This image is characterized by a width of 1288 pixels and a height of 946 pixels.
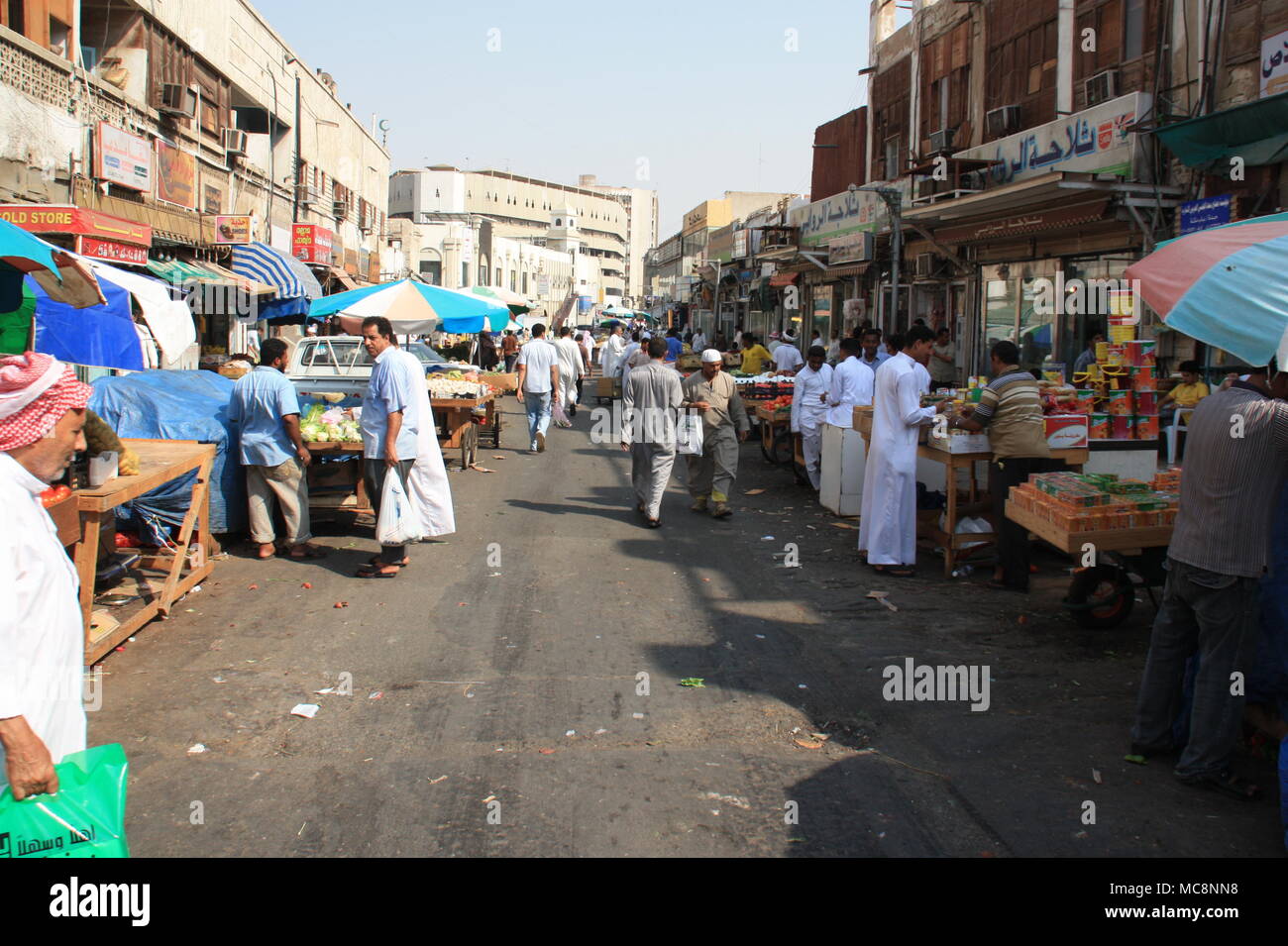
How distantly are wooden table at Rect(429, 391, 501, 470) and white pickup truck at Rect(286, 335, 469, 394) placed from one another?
3.57 feet

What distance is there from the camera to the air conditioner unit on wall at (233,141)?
75.1 feet

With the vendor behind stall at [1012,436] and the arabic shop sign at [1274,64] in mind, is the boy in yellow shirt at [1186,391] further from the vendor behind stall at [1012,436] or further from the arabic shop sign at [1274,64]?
the vendor behind stall at [1012,436]

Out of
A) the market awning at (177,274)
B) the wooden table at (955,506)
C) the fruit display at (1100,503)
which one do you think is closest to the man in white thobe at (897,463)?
the wooden table at (955,506)

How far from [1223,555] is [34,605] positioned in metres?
4.44

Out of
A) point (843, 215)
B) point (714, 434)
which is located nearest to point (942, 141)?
point (843, 215)

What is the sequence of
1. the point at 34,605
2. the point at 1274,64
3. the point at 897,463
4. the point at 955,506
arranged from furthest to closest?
1. the point at 1274,64
2. the point at 897,463
3. the point at 955,506
4. the point at 34,605

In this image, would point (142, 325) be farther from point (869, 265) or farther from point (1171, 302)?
point (869, 265)

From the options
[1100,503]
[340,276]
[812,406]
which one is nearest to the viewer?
[1100,503]

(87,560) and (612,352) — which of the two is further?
(612,352)

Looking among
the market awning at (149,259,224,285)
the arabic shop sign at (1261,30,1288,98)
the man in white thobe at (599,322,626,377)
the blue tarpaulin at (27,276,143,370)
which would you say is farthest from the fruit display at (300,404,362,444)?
the man in white thobe at (599,322,626,377)

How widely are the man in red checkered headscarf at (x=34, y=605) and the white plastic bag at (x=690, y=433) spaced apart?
847 centimetres

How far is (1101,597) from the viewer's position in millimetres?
6984

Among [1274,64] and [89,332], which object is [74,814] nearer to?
[89,332]

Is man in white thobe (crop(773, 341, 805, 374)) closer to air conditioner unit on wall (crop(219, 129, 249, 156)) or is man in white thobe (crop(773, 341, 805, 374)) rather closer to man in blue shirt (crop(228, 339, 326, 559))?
man in blue shirt (crop(228, 339, 326, 559))
